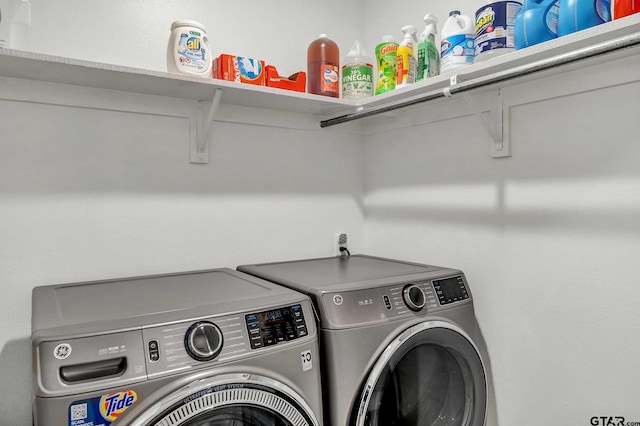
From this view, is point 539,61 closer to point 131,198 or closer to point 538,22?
point 538,22

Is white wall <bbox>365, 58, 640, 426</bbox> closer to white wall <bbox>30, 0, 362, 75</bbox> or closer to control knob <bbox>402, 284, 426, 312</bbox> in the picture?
control knob <bbox>402, 284, 426, 312</bbox>

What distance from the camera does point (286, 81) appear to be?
5.82 ft

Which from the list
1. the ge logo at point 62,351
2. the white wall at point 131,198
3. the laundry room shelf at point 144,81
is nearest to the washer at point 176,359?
the ge logo at point 62,351

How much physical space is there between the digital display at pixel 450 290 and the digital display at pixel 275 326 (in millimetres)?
572

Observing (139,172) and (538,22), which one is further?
(139,172)

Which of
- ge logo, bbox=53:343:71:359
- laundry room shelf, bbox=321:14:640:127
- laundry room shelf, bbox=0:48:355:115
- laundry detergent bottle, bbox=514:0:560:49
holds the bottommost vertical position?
ge logo, bbox=53:343:71:359

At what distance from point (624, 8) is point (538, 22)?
22cm

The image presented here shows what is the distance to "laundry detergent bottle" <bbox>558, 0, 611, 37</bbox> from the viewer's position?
1114 millimetres

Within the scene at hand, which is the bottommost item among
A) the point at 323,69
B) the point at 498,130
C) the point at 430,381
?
the point at 430,381

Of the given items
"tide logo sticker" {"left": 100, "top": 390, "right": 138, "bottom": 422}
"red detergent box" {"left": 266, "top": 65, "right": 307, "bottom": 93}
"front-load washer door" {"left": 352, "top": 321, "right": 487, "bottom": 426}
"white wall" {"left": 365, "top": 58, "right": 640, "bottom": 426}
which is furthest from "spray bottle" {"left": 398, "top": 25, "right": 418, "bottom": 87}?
"tide logo sticker" {"left": 100, "top": 390, "right": 138, "bottom": 422}

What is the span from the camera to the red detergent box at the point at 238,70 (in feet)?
5.23

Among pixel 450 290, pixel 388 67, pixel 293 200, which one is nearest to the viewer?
pixel 450 290

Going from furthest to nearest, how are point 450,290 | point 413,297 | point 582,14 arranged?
point 450,290 < point 413,297 < point 582,14

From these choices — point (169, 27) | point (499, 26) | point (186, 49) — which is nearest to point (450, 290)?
point (499, 26)
